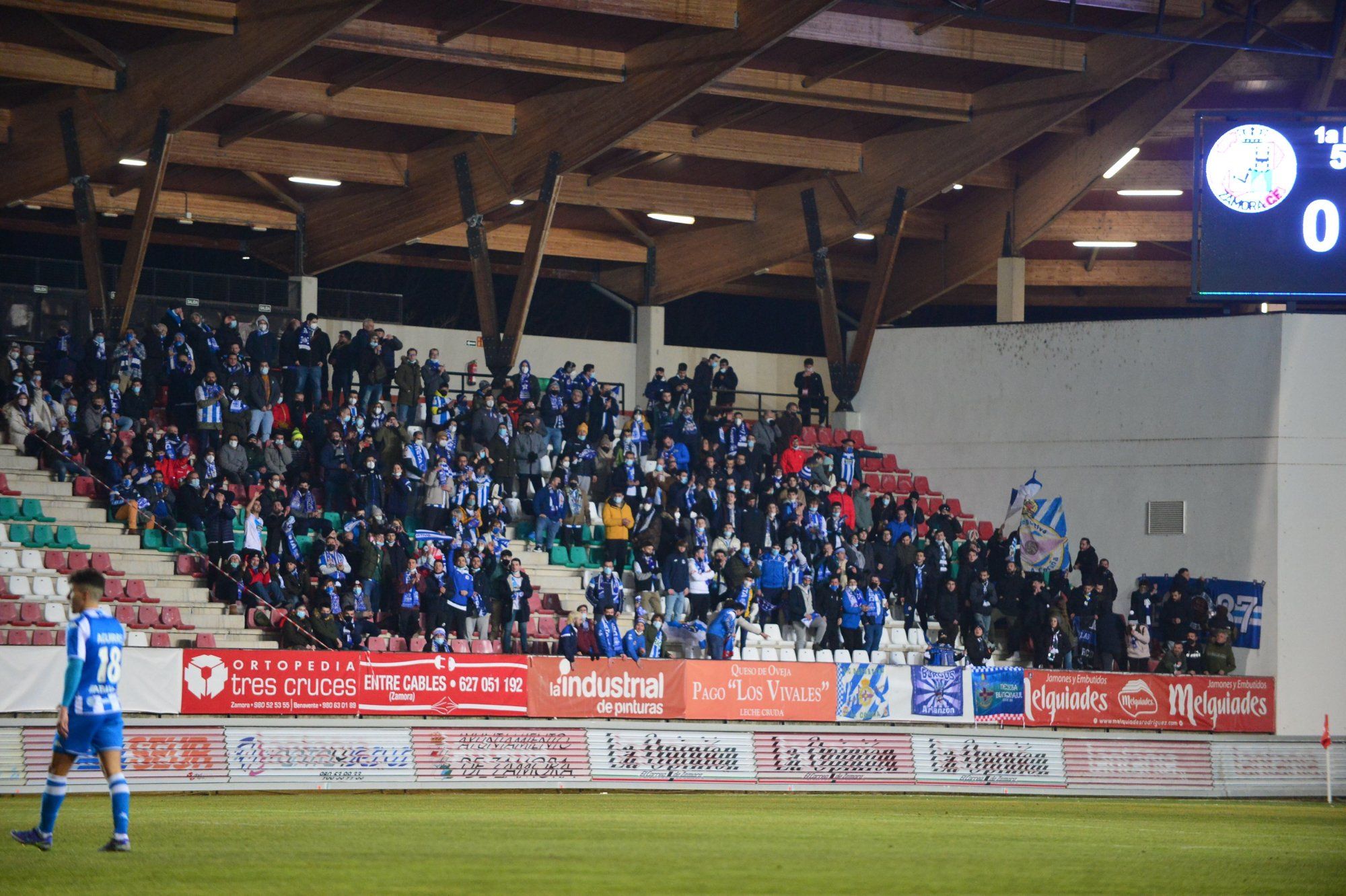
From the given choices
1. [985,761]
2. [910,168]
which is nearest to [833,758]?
[985,761]

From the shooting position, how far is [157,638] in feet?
75.3

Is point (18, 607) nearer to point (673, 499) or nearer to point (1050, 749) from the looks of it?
point (673, 499)

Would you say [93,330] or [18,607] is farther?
[93,330]

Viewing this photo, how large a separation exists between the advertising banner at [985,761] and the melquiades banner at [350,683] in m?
5.86

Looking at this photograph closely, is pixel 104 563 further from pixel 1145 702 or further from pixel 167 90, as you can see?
pixel 1145 702

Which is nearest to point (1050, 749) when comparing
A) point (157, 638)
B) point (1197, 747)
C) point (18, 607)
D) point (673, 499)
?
point (1197, 747)

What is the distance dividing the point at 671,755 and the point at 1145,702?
8.84m

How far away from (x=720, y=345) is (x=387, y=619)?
17.8 meters

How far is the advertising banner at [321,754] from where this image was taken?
20594 mm

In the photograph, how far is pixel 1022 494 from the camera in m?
35.2

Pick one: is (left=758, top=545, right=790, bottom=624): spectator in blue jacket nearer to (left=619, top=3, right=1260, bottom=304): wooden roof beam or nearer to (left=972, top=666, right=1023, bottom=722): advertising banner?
(left=972, top=666, right=1023, bottom=722): advertising banner

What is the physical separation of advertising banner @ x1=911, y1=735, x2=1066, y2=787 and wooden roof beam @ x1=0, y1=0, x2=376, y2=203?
12.8 m

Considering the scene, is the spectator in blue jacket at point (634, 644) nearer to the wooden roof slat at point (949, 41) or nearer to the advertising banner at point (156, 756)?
the advertising banner at point (156, 756)

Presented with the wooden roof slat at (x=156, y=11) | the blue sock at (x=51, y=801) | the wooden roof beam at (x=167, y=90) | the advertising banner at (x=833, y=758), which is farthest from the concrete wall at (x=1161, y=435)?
the blue sock at (x=51, y=801)
